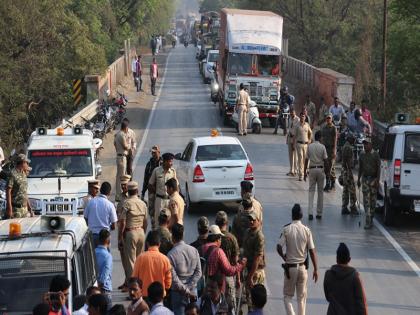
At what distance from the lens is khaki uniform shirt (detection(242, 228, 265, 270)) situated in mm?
13000

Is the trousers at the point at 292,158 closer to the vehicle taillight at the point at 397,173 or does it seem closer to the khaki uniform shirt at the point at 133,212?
the vehicle taillight at the point at 397,173

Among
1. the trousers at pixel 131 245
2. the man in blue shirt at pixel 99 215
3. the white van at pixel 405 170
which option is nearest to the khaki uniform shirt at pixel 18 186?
the man in blue shirt at pixel 99 215

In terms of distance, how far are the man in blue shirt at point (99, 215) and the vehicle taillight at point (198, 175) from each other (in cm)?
652

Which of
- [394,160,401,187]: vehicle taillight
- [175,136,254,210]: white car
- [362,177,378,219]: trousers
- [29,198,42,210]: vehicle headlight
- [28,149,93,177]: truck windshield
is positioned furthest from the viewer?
[175,136,254,210]: white car

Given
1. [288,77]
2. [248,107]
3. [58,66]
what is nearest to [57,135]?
[248,107]

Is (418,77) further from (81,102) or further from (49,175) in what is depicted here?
(49,175)

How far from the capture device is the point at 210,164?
2127 cm

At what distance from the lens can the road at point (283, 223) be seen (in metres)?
15.4

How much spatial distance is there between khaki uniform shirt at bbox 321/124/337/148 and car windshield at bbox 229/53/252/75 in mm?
13616

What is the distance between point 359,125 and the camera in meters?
28.6

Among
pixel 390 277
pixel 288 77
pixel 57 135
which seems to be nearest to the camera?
pixel 390 277

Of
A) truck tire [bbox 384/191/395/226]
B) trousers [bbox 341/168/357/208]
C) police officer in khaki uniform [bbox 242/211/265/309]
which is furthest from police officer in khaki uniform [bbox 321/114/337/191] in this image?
police officer in khaki uniform [bbox 242/211/265/309]

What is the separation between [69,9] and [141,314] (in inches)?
2046

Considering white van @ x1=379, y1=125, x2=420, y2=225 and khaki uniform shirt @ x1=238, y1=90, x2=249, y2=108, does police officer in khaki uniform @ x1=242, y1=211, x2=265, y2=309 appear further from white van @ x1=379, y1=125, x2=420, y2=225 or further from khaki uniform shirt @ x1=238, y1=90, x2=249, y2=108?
khaki uniform shirt @ x1=238, y1=90, x2=249, y2=108
